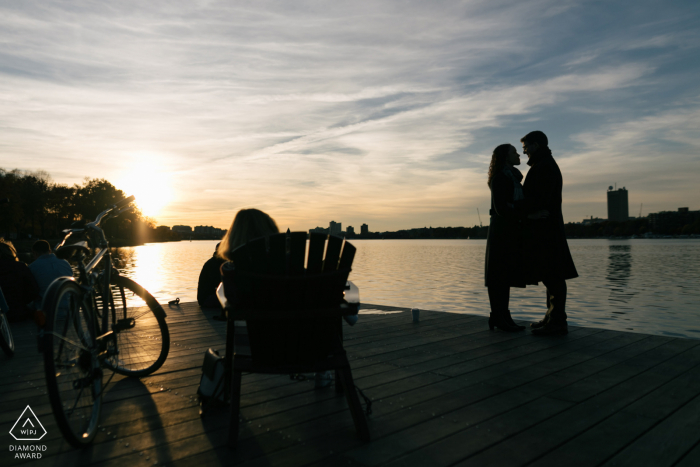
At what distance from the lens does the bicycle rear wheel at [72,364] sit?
221 cm

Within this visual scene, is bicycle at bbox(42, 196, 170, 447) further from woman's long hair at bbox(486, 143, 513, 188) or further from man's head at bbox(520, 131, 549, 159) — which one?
man's head at bbox(520, 131, 549, 159)

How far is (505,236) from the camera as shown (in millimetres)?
5305

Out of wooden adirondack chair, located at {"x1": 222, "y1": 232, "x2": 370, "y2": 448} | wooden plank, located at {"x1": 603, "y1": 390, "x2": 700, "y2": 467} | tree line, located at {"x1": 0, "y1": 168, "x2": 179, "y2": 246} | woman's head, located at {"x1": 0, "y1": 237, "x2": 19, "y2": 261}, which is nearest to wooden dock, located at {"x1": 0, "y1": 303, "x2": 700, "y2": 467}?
wooden plank, located at {"x1": 603, "y1": 390, "x2": 700, "y2": 467}

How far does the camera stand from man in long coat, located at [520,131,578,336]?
5.05 metres

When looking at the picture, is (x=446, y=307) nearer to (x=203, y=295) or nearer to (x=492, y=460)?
(x=203, y=295)

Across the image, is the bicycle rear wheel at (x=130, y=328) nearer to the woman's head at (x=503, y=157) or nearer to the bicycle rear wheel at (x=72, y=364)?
the bicycle rear wheel at (x=72, y=364)

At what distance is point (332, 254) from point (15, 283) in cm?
547

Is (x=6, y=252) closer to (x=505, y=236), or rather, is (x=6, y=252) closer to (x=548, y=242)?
(x=505, y=236)

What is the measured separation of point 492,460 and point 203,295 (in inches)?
228

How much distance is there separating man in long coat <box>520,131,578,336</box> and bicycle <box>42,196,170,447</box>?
13.1 feet

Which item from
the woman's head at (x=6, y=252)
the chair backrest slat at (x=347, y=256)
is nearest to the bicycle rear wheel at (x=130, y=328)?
the chair backrest slat at (x=347, y=256)

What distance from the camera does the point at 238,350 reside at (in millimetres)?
3326

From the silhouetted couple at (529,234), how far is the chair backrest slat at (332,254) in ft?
10.7

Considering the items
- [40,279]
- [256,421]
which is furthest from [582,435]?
[40,279]
